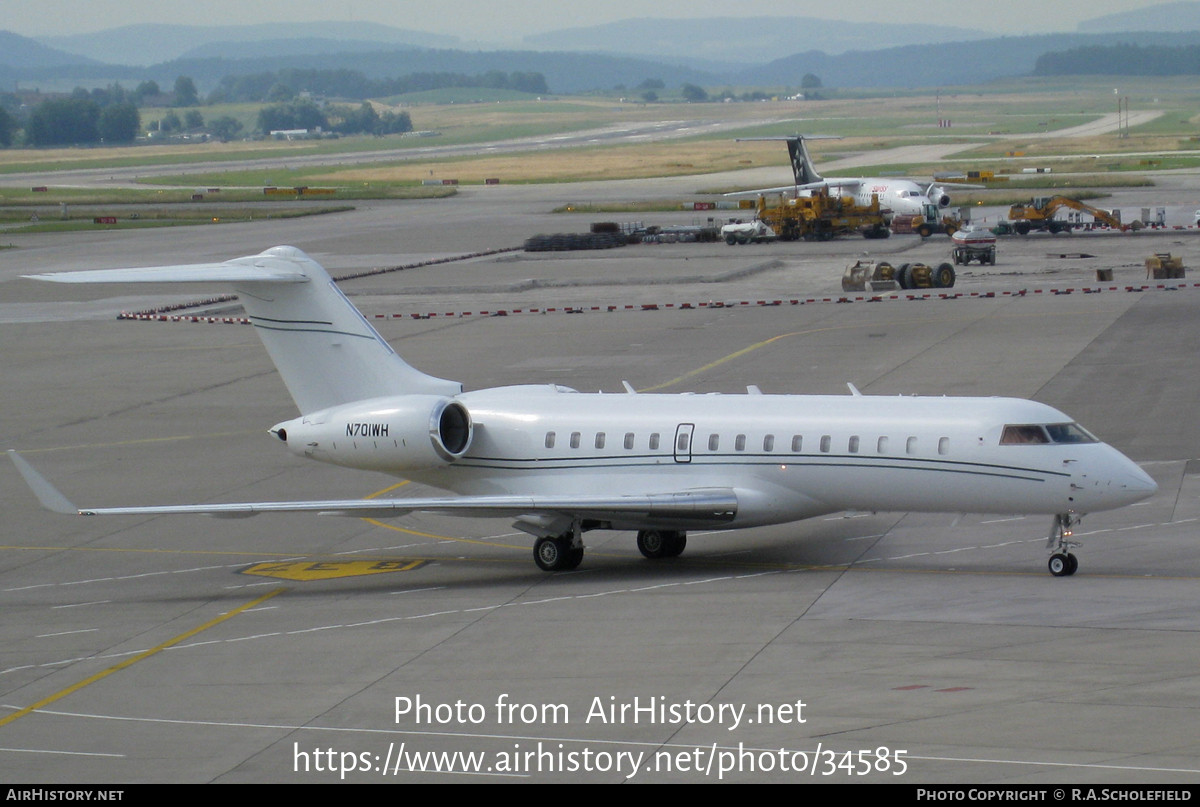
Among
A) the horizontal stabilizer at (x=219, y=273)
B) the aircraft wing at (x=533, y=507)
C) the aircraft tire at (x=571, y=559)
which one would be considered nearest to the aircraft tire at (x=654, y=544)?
the aircraft tire at (x=571, y=559)

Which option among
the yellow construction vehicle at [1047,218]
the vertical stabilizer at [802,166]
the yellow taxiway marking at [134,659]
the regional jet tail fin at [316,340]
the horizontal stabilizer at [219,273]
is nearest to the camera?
the yellow taxiway marking at [134,659]

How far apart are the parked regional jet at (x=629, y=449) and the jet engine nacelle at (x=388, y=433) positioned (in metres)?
0.03

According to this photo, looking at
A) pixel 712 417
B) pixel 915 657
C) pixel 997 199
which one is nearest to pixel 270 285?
pixel 712 417

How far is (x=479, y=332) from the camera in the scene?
190ft

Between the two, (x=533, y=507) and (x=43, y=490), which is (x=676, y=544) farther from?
(x=43, y=490)

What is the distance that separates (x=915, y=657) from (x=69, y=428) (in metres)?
29.6

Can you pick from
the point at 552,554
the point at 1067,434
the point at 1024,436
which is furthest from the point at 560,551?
the point at 1067,434

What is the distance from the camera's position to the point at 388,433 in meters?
27.0

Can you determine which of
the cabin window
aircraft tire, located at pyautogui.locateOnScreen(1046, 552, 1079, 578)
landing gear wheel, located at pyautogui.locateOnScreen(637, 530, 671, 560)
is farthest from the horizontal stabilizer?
aircraft tire, located at pyautogui.locateOnScreen(1046, 552, 1079, 578)

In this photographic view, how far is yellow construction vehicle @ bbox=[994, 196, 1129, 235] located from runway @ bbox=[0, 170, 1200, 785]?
130 ft

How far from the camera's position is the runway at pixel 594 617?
667 inches

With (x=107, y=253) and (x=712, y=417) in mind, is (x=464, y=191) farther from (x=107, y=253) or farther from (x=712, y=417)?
(x=712, y=417)

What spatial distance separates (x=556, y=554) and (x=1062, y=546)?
8.68 metres

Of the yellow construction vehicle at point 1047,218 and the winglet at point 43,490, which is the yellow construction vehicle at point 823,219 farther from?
the winglet at point 43,490
